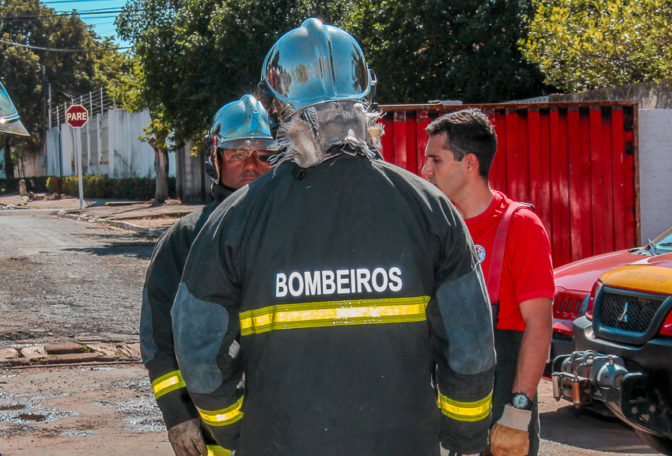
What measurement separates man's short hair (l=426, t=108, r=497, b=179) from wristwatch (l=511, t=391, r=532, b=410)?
90 centimetres

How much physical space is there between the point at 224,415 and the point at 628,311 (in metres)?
3.46

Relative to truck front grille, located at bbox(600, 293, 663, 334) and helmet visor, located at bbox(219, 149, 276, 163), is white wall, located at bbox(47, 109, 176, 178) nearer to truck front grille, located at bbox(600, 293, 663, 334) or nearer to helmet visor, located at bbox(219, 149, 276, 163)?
truck front grille, located at bbox(600, 293, 663, 334)

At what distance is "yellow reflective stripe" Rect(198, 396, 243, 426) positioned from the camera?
2.17 metres

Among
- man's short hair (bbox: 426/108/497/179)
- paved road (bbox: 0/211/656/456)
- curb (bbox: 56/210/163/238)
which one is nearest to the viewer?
man's short hair (bbox: 426/108/497/179)

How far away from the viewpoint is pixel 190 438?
2822mm

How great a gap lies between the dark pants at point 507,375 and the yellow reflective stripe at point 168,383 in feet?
3.80

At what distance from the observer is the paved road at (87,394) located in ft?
18.0

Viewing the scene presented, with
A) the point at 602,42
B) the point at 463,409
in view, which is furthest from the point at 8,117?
the point at 602,42

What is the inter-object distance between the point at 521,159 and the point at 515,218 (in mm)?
7236

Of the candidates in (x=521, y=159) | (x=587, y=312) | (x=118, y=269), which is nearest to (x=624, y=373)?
(x=587, y=312)

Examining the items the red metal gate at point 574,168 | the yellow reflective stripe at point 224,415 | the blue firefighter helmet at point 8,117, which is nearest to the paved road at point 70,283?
the blue firefighter helmet at point 8,117

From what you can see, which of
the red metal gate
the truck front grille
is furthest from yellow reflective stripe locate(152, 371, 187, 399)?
the red metal gate

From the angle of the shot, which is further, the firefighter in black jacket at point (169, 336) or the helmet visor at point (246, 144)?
the helmet visor at point (246, 144)

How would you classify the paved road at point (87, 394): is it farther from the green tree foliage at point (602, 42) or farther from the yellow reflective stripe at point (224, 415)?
the green tree foliage at point (602, 42)
